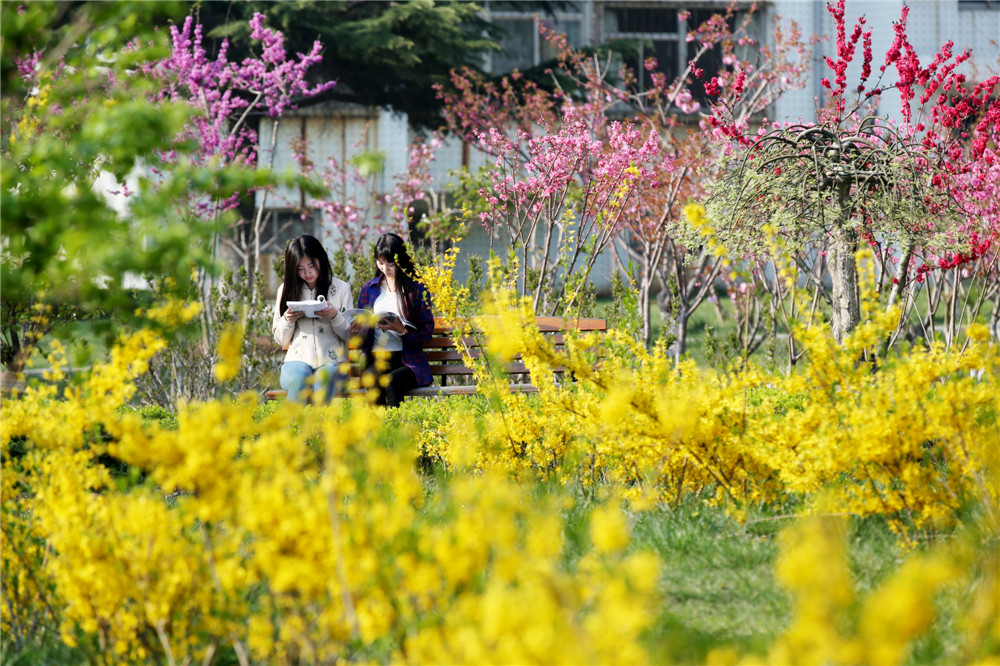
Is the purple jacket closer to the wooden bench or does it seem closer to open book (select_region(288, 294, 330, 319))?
the wooden bench

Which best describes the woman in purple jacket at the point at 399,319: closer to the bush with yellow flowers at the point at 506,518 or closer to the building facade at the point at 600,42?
the bush with yellow flowers at the point at 506,518

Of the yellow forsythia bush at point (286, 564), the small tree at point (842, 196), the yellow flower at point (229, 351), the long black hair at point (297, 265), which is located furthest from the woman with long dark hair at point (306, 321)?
the yellow flower at point (229, 351)

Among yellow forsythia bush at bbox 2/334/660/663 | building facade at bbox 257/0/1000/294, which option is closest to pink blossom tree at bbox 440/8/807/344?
yellow forsythia bush at bbox 2/334/660/663

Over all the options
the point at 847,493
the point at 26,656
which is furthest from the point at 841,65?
the point at 26,656

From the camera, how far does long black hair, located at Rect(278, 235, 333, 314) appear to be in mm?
5305

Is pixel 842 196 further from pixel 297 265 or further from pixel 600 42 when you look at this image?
pixel 600 42

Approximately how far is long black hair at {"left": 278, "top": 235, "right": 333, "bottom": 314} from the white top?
417 millimetres

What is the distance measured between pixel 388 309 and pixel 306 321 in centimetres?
55

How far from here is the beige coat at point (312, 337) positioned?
535 cm

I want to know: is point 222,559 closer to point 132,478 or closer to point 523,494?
point 132,478

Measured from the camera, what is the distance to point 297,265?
532 centimetres

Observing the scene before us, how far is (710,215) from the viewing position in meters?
4.97

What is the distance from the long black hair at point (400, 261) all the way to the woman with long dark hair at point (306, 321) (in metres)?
0.35

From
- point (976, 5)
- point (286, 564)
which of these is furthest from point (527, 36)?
point (286, 564)
